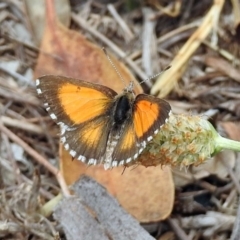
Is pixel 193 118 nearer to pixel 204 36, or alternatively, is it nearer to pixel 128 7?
pixel 204 36

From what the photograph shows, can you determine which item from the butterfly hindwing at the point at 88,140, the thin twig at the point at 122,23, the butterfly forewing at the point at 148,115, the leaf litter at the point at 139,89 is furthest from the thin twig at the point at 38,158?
the thin twig at the point at 122,23

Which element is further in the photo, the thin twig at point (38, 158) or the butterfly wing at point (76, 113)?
the thin twig at point (38, 158)

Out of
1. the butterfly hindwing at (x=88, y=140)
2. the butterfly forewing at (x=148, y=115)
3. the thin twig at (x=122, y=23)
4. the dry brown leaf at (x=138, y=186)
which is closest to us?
the butterfly forewing at (x=148, y=115)

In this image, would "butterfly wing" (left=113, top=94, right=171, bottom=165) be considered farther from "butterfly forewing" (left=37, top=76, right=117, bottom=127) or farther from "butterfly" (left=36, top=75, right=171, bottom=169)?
"butterfly forewing" (left=37, top=76, right=117, bottom=127)

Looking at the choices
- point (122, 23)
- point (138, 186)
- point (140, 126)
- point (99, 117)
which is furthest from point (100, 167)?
point (122, 23)

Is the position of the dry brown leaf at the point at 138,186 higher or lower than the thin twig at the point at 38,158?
lower

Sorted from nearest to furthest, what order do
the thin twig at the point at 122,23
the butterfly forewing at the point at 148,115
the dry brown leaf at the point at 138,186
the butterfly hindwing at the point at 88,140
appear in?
1. the butterfly forewing at the point at 148,115
2. the butterfly hindwing at the point at 88,140
3. the dry brown leaf at the point at 138,186
4. the thin twig at the point at 122,23

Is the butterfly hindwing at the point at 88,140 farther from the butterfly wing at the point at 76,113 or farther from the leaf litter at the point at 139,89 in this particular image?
the leaf litter at the point at 139,89

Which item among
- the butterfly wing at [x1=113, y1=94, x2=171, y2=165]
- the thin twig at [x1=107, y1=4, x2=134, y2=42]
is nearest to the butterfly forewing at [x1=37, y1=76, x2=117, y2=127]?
the butterfly wing at [x1=113, y1=94, x2=171, y2=165]

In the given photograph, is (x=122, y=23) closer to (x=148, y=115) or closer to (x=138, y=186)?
(x=138, y=186)
